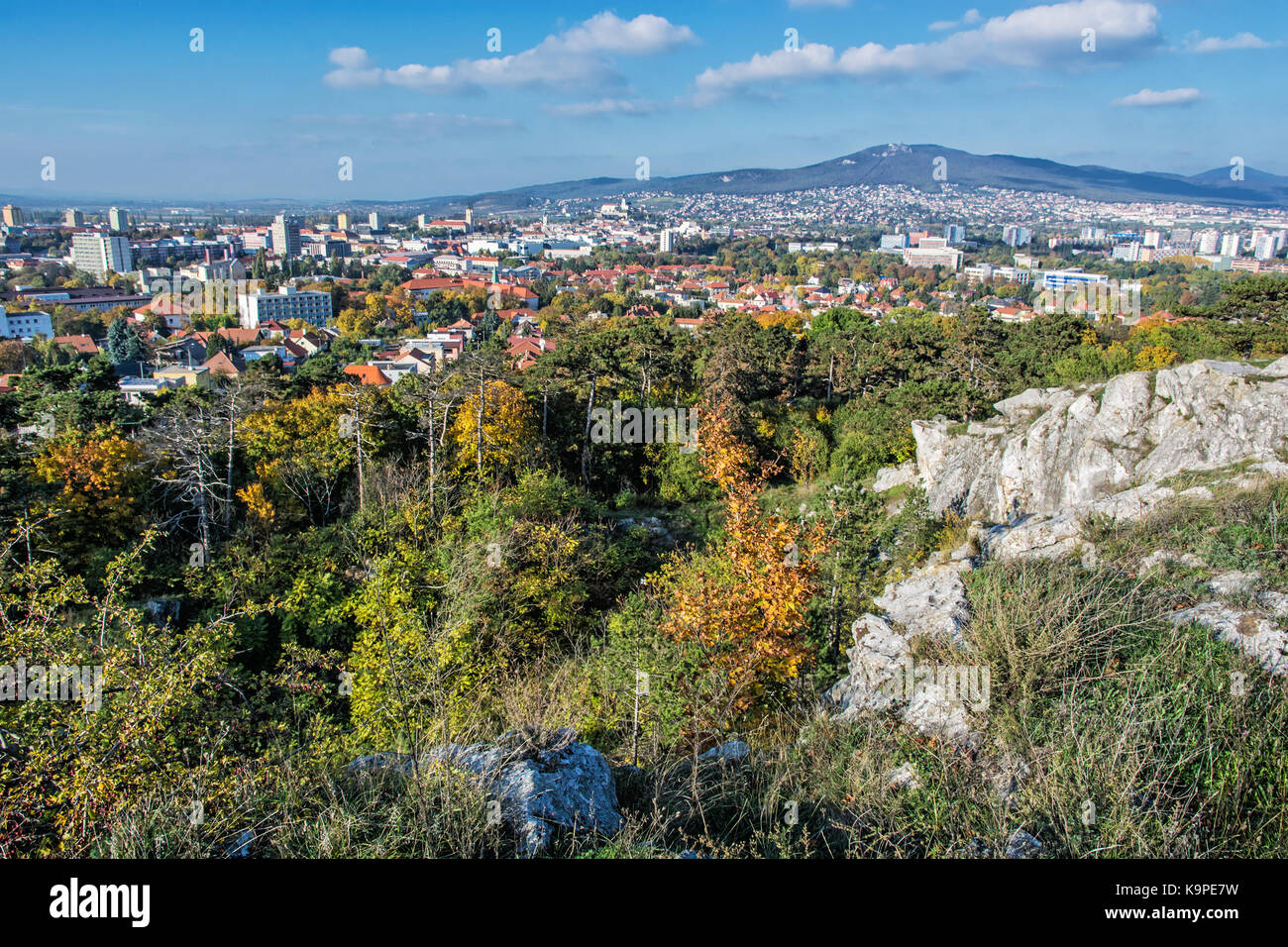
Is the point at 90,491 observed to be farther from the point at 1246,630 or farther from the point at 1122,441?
the point at 1122,441

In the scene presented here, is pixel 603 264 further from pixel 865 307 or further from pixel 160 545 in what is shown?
pixel 160 545

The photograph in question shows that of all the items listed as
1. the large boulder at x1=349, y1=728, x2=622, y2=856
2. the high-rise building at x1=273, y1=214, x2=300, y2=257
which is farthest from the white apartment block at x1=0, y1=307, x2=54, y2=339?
the large boulder at x1=349, y1=728, x2=622, y2=856

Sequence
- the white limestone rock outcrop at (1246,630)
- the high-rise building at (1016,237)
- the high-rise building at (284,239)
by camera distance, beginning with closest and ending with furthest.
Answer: the white limestone rock outcrop at (1246,630)
the high-rise building at (284,239)
the high-rise building at (1016,237)

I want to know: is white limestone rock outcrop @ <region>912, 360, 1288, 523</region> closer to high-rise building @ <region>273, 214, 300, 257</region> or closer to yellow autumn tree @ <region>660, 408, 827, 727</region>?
yellow autumn tree @ <region>660, 408, 827, 727</region>

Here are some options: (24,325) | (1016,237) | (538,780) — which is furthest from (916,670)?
(1016,237)

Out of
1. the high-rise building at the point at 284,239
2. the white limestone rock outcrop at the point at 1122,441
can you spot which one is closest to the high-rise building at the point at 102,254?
the high-rise building at the point at 284,239

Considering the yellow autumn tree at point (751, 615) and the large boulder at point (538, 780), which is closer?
the large boulder at point (538, 780)

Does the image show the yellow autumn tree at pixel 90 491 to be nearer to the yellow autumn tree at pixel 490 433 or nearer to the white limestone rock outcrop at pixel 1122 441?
the yellow autumn tree at pixel 490 433
